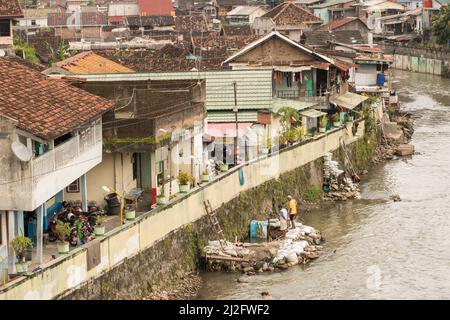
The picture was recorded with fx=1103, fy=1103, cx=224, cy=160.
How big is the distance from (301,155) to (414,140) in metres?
13.7

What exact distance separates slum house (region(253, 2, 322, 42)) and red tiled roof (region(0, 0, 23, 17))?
98.0ft

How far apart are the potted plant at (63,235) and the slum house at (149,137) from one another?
373 centimetres

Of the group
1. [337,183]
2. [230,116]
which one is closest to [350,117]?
[337,183]

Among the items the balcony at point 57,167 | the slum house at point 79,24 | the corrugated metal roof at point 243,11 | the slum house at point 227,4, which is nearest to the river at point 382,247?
the balcony at point 57,167

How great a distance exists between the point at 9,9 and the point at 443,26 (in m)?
40.0

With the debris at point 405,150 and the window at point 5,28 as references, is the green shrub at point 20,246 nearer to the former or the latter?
the window at point 5,28

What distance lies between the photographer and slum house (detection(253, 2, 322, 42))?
227ft

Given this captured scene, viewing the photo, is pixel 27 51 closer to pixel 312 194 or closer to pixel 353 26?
pixel 312 194

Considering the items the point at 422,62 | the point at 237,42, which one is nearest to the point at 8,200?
the point at 237,42

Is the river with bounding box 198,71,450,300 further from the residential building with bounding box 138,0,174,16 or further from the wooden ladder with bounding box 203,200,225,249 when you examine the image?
the residential building with bounding box 138,0,174,16

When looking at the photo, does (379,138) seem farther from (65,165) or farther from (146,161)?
(65,165)

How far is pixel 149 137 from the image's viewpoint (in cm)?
2516

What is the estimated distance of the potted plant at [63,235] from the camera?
1956 cm

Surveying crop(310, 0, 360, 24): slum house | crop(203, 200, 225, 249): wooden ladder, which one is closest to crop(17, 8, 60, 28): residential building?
crop(310, 0, 360, 24): slum house
